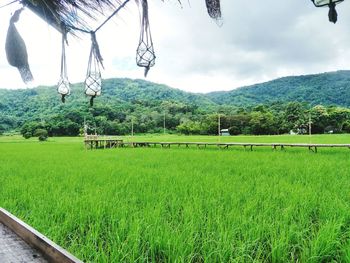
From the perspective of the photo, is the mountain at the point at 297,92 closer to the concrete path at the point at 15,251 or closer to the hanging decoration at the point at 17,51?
the concrete path at the point at 15,251

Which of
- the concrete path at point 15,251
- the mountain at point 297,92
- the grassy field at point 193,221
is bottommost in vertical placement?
the grassy field at point 193,221

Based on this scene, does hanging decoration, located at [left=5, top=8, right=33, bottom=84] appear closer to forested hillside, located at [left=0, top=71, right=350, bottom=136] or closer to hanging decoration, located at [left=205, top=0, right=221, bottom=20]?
hanging decoration, located at [left=205, top=0, right=221, bottom=20]

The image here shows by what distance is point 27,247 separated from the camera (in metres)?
1.15

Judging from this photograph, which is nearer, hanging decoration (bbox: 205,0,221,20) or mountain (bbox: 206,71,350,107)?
hanging decoration (bbox: 205,0,221,20)

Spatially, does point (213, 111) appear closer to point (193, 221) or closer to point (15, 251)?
Answer: point (193, 221)

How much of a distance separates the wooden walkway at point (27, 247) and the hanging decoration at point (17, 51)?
51 cm

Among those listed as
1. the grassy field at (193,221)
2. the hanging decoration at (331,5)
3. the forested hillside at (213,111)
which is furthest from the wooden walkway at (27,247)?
the hanging decoration at (331,5)

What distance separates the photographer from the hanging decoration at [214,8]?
0.60 m

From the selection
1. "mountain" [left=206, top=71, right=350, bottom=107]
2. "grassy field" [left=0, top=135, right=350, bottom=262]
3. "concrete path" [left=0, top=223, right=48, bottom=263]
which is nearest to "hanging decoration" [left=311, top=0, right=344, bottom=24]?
"concrete path" [left=0, top=223, right=48, bottom=263]

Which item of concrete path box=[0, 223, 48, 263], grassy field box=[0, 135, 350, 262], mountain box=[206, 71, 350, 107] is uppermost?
mountain box=[206, 71, 350, 107]

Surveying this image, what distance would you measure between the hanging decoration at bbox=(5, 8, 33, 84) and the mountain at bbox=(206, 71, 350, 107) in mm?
49184

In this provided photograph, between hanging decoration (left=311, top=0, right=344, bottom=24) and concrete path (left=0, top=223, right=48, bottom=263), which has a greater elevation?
hanging decoration (left=311, top=0, right=344, bottom=24)

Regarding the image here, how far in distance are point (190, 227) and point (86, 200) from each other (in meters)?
1.26

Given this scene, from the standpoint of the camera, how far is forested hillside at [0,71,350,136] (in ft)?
8.22
